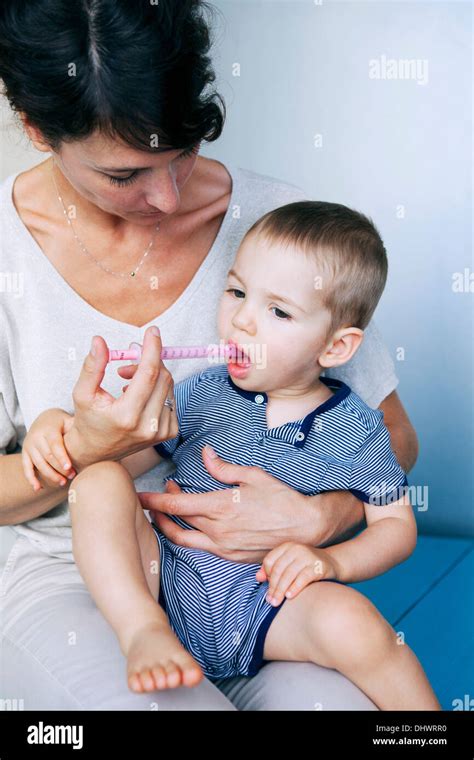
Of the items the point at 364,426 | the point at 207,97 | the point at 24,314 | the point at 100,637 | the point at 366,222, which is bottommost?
the point at 100,637

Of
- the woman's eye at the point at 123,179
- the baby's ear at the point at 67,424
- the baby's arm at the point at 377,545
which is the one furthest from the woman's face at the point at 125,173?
the baby's arm at the point at 377,545

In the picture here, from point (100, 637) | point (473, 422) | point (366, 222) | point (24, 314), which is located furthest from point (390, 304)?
point (100, 637)

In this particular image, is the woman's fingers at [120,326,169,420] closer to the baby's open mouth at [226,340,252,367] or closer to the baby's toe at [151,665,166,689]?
the baby's open mouth at [226,340,252,367]

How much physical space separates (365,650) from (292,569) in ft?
0.49

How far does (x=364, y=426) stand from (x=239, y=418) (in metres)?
0.20

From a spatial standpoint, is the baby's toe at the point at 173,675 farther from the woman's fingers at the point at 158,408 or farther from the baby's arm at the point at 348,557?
the woman's fingers at the point at 158,408

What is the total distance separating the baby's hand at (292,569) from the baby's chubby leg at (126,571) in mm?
163

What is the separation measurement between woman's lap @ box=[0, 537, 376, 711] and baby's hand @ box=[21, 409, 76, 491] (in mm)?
195

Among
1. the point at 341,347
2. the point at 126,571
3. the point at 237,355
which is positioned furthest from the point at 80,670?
the point at 341,347

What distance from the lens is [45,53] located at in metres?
1.18

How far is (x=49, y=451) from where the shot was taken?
135 centimetres

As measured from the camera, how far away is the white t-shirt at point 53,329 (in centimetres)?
152
